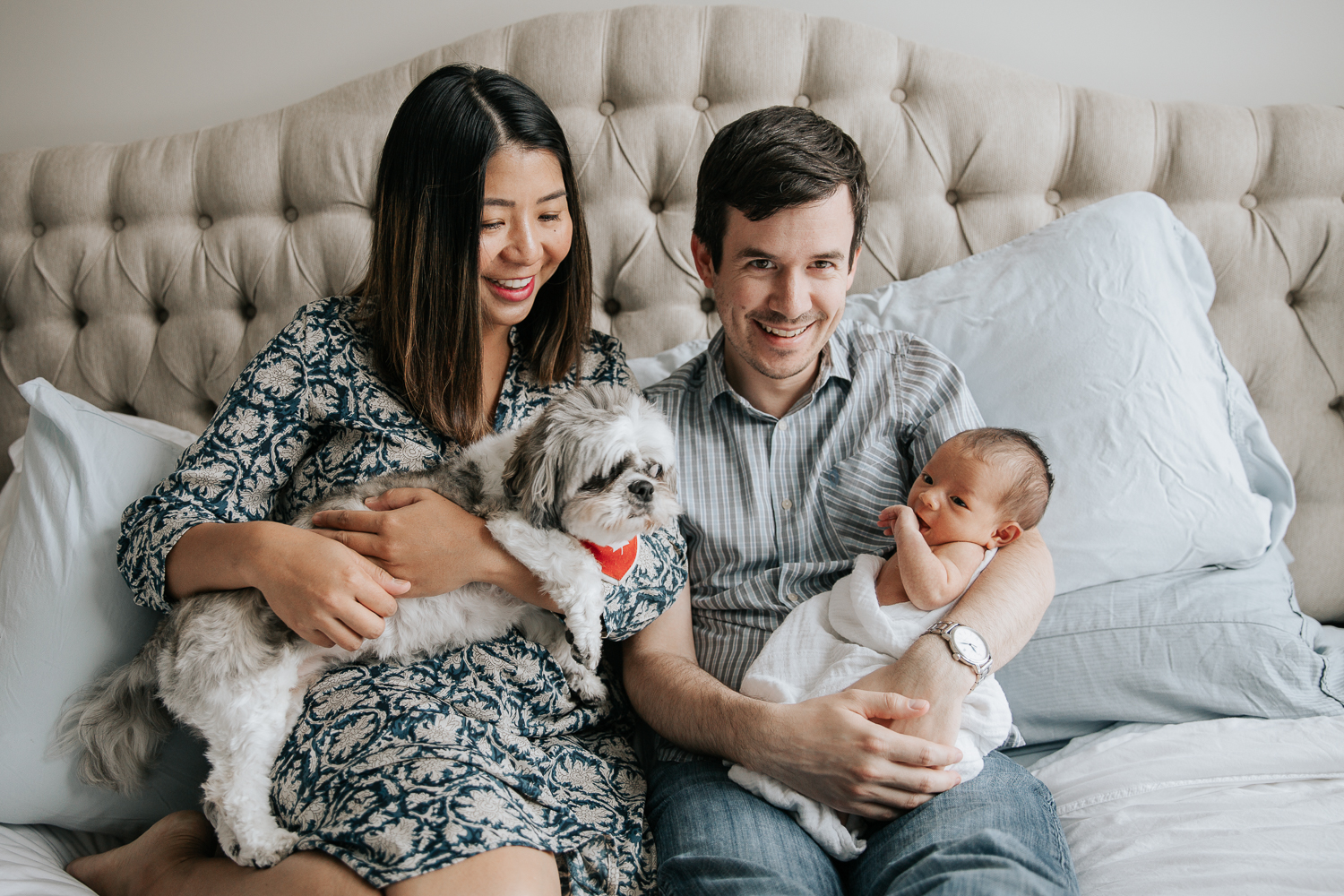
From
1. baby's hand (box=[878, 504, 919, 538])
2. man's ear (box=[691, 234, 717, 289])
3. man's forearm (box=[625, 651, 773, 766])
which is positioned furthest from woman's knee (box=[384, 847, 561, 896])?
man's ear (box=[691, 234, 717, 289])

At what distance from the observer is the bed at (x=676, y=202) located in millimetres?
2072

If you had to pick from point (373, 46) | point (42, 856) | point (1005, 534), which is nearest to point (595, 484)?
point (1005, 534)

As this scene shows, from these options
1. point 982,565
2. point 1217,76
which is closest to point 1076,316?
point 982,565

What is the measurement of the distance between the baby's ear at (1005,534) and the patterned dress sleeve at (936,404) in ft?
0.67

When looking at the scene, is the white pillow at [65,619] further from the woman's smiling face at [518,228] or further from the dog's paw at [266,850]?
the woman's smiling face at [518,228]

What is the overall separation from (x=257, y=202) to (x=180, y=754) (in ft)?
5.13

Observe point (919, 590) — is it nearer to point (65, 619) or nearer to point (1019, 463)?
point (1019, 463)

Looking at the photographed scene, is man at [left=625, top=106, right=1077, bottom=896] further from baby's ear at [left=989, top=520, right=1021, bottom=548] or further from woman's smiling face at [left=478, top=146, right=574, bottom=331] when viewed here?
woman's smiling face at [left=478, top=146, right=574, bottom=331]

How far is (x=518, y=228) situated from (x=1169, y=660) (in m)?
1.60

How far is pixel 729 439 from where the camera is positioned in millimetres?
1729

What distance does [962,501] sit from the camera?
4.86ft

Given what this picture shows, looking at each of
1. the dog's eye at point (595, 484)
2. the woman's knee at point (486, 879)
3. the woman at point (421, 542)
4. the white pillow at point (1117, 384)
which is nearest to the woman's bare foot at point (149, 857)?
the woman at point (421, 542)

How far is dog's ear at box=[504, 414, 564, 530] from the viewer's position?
1.32m

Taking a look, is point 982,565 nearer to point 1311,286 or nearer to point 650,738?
point 650,738
